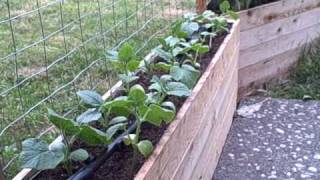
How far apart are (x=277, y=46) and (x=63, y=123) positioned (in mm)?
2473

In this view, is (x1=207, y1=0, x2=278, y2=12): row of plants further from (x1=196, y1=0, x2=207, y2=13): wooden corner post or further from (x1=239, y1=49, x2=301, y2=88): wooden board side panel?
(x1=239, y1=49, x2=301, y2=88): wooden board side panel

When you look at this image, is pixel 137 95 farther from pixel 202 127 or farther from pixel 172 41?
pixel 172 41

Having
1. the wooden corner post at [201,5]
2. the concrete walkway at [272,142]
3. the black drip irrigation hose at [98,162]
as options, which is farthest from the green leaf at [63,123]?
the wooden corner post at [201,5]

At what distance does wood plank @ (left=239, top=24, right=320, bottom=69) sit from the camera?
129 inches

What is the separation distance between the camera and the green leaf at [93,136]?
135cm

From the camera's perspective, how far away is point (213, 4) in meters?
3.30

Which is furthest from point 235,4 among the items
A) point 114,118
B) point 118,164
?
point 118,164

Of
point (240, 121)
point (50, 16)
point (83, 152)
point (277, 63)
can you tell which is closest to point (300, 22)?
point (277, 63)

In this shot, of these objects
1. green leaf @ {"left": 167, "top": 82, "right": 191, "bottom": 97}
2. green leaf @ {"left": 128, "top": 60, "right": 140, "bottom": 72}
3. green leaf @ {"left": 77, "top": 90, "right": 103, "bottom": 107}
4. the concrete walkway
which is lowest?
the concrete walkway

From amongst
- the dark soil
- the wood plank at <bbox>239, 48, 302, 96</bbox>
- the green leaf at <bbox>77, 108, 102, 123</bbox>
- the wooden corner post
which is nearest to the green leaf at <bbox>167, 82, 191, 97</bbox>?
the dark soil

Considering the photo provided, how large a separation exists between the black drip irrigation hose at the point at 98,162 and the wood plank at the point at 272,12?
1.79 meters

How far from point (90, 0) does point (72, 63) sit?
1.25m

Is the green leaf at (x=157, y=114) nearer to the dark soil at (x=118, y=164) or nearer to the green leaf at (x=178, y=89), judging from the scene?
the dark soil at (x=118, y=164)

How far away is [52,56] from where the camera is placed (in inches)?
134
